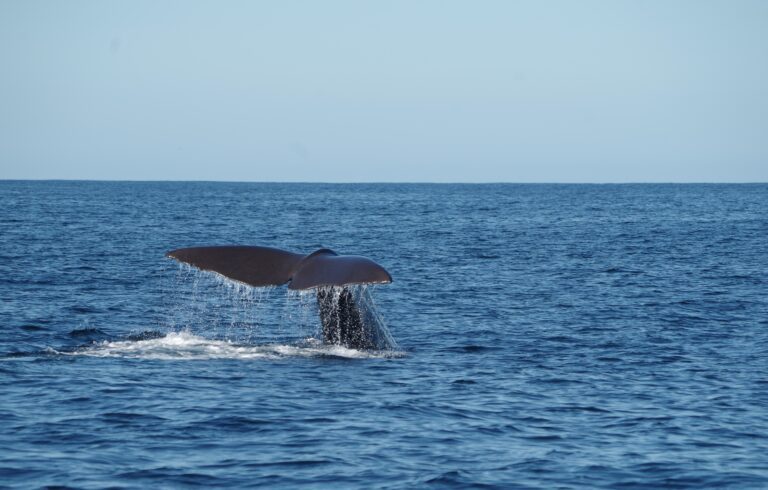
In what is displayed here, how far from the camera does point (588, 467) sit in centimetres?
1099

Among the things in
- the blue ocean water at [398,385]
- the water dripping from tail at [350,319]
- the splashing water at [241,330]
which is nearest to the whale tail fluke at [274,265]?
the splashing water at [241,330]

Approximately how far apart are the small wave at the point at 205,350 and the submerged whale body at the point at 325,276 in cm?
24

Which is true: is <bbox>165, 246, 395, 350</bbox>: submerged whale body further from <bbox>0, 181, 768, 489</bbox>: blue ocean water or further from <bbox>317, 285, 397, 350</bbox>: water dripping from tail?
<bbox>0, 181, 768, 489</bbox>: blue ocean water

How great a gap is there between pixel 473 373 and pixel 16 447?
22.5 ft

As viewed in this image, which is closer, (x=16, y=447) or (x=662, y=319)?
(x=16, y=447)

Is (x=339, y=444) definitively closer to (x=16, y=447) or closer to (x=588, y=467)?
(x=588, y=467)

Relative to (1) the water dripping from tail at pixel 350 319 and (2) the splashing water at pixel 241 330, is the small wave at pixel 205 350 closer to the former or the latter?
(2) the splashing water at pixel 241 330

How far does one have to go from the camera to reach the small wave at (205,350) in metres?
16.4

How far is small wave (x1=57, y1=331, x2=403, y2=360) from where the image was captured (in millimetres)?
16406

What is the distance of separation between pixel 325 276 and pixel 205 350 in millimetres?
4593

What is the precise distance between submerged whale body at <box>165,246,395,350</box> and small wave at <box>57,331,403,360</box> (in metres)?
0.24

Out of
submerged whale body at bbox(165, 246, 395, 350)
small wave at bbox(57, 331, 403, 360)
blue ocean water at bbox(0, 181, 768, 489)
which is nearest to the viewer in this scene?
blue ocean water at bbox(0, 181, 768, 489)

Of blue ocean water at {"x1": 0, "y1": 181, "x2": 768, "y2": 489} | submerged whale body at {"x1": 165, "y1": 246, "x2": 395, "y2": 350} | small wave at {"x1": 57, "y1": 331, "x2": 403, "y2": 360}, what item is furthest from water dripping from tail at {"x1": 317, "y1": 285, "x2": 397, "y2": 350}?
blue ocean water at {"x1": 0, "y1": 181, "x2": 768, "y2": 489}

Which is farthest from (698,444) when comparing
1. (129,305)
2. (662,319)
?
(129,305)
